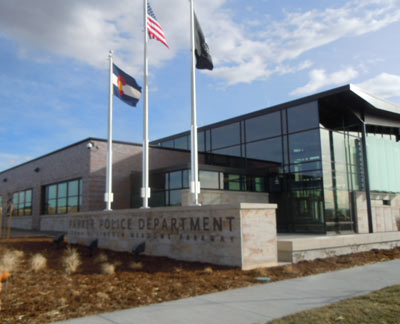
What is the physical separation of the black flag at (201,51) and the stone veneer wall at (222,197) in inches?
309

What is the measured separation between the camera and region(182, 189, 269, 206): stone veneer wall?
21062 millimetres

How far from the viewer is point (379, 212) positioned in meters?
23.2

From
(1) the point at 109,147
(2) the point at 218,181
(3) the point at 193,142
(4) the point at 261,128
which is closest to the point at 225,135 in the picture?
(4) the point at 261,128

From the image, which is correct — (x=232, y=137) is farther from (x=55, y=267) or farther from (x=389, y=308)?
(x=389, y=308)

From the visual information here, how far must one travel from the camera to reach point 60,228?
2823 centimetres

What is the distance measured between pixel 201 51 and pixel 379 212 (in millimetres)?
15436

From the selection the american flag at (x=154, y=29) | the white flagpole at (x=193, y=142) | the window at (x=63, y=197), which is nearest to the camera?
the white flagpole at (x=193, y=142)

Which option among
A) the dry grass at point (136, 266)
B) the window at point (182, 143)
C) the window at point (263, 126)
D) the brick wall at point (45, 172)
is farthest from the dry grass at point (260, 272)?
the window at point (182, 143)

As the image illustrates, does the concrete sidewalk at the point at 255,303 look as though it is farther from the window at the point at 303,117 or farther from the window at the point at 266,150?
the window at the point at 266,150

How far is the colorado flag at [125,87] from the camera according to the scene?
706 inches

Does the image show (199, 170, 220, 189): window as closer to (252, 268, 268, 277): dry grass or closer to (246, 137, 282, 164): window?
(246, 137, 282, 164): window

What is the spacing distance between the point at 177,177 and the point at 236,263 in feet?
41.2

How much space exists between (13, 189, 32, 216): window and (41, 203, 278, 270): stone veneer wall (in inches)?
826

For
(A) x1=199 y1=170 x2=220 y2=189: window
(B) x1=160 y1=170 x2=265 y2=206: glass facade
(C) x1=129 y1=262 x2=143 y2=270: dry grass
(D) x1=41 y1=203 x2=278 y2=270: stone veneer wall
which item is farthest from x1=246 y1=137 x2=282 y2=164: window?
(C) x1=129 y1=262 x2=143 y2=270: dry grass
